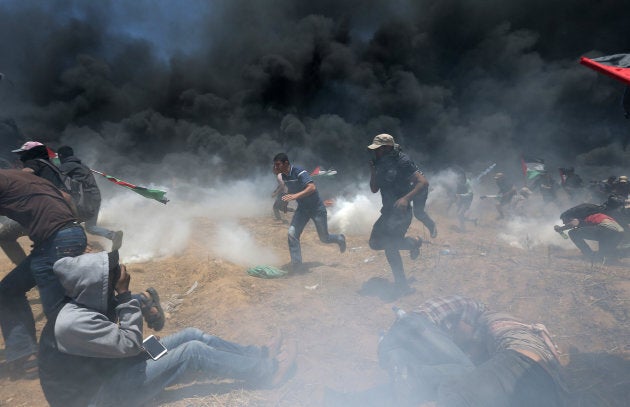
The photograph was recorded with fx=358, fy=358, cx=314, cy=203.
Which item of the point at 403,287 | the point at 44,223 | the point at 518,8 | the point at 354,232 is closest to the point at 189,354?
the point at 44,223

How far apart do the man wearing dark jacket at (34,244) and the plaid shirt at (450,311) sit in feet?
10.2

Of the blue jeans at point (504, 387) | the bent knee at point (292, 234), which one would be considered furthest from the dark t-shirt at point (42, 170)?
the blue jeans at point (504, 387)

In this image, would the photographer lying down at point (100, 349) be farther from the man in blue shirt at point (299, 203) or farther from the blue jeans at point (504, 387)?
the man in blue shirt at point (299, 203)

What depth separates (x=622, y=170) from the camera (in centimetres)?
1222

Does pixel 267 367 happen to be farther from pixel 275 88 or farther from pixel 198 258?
pixel 275 88

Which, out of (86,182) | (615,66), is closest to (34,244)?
(86,182)

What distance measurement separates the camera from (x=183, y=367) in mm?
2658

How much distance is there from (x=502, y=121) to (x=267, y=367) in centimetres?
1514

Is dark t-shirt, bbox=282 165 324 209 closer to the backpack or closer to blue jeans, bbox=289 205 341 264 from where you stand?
blue jeans, bbox=289 205 341 264

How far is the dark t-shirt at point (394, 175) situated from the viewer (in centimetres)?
466

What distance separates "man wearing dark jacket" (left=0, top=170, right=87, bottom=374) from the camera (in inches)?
116

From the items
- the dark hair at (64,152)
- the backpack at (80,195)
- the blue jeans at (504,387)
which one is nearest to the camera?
the blue jeans at (504,387)

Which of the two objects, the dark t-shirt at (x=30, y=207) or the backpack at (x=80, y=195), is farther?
the backpack at (x=80, y=195)

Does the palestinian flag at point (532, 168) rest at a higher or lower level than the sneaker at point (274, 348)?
higher
